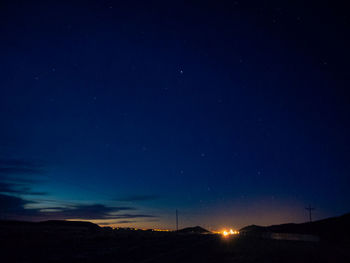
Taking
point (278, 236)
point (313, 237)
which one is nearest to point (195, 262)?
point (313, 237)

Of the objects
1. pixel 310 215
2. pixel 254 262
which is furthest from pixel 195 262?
pixel 310 215

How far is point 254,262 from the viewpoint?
22312 millimetres

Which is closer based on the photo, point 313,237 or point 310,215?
point 313,237

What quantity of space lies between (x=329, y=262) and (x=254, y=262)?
18.8 feet

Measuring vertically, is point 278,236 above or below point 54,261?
below

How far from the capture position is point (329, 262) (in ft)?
77.9

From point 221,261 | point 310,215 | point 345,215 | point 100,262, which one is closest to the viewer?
point 100,262

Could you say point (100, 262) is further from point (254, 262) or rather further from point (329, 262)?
point (329, 262)

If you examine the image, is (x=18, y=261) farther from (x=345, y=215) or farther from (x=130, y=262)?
(x=345, y=215)

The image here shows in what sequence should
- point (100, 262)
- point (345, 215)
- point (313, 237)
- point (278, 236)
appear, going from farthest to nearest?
point (345, 215) < point (278, 236) < point (313, 237) < point (100, 262)

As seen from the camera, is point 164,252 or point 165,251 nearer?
point 164,252

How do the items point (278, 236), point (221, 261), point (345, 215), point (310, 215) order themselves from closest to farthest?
point (221, 261)
point (278, 236)
point (310, 215)
point (345, 215)

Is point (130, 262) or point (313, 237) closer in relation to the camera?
point (130, 262)

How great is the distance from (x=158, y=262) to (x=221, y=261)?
175 inches
